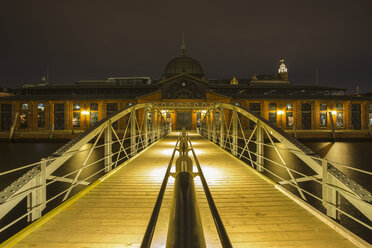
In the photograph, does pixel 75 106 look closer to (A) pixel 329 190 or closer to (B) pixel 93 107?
(B) pixel 93 107

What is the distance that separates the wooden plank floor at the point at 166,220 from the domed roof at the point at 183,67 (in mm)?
37933

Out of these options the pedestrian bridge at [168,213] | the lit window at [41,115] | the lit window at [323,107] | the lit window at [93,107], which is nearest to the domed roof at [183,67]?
the lit window at [93,107]

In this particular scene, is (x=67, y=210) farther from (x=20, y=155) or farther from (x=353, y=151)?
(x=353, y=151)

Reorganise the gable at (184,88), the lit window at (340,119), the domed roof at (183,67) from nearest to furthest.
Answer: the gable at (184,88) < the lit window at (340,119) < the domed roof at (183,67)

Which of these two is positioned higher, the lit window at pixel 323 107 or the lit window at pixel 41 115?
the lit window at pixel 323 107

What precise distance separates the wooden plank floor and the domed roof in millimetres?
→ 37933

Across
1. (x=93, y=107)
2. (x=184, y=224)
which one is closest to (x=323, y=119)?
(x=93, y=107)

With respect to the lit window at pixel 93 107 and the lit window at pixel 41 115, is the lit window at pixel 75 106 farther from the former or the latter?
the lit window at pixel 41 115

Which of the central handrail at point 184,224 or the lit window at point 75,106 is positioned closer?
the central handrail at point 184,224

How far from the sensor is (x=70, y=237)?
11.2 ft

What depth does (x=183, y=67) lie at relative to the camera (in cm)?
4281

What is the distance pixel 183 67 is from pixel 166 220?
4070 cm

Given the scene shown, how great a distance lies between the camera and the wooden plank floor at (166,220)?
3.32 meters

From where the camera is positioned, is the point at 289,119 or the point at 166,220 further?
the point at 289,119
